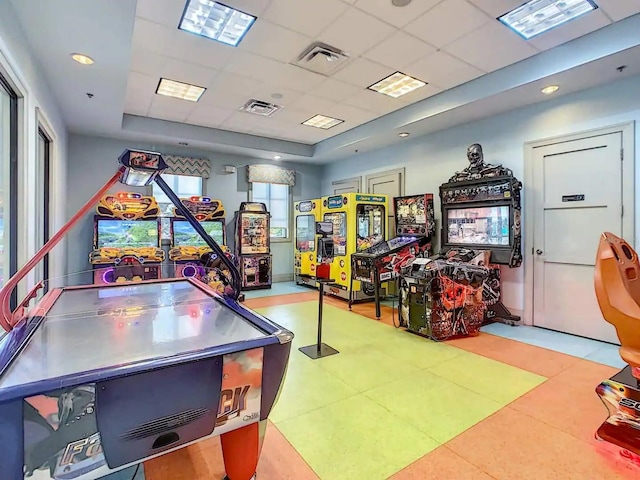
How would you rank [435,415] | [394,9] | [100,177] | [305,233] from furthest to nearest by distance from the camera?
1. [305,233]
2. [100,177]
3. [394,9]
4. [435,415]

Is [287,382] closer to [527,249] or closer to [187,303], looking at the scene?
[187,303]

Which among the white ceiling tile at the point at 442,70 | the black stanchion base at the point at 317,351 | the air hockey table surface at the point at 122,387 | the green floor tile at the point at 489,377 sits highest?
the white ceiling tile at the point at 442,70

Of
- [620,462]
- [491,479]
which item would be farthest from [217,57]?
[620,462]

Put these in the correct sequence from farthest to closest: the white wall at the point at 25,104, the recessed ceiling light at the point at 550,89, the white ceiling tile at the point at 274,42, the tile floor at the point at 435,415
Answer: the recessed ceiling light at the point at 550,89 < the white ceiling tile at the point at 274,42 < the white wall at the point at 25,104 < the tile floor at the point at 435,415

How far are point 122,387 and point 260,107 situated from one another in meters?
4.95

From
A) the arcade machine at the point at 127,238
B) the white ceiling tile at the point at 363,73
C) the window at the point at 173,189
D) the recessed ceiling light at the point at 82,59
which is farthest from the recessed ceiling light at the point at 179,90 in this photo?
the window at the point at 173,189

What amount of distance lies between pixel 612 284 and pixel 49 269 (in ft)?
18.6

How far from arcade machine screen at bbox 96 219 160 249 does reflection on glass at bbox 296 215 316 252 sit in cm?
289

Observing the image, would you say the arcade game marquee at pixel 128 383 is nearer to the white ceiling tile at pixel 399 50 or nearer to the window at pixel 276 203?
the white ceiling tile at pixel 399 50

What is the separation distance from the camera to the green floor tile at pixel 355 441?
1.90 meters

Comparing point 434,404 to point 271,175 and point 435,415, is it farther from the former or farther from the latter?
point 271,175

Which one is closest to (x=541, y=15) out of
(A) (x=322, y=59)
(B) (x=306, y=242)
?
(A) (x=322, y=59)

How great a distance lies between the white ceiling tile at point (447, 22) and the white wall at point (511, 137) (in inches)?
71.5

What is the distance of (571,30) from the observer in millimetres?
3297
